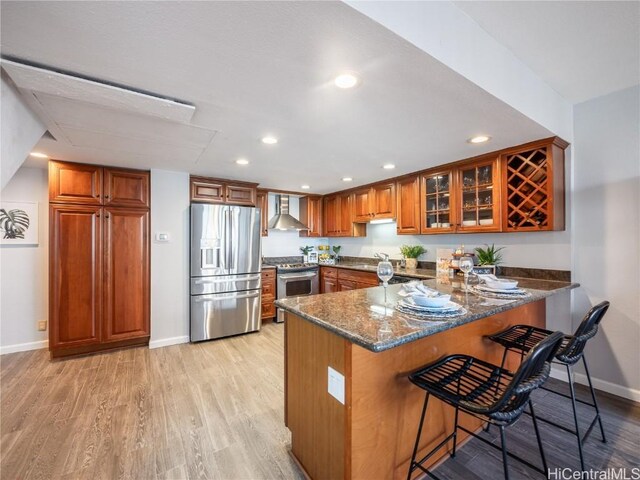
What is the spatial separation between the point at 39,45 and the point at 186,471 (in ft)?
7.46

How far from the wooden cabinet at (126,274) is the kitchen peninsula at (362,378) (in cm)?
258

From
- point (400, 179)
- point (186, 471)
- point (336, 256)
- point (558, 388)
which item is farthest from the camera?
point (336, 256)

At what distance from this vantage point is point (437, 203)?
334 centimetres

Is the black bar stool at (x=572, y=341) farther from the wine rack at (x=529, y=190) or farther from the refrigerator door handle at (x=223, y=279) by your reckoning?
the refrigerator door handle at (x=223, y=279)

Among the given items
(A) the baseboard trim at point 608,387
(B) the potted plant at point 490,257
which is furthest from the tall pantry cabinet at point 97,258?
(A) the baseboard trim at point 608,387

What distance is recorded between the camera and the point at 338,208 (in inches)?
196

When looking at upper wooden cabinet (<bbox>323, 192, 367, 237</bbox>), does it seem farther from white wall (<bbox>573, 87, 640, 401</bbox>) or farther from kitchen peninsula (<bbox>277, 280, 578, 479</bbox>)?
kitchen peninsula (<bbox>277, 280, 578, 479</bbox>)

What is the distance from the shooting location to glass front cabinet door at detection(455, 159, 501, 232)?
108 inches

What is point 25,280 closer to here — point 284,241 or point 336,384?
point 284,241

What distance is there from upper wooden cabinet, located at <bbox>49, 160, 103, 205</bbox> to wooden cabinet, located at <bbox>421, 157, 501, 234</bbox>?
12.7ft

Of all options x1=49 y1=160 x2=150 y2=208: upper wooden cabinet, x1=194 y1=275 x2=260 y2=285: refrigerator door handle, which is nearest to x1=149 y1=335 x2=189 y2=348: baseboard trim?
x1=194 y1=275 x2=260 y2=285: refrigerator door handle

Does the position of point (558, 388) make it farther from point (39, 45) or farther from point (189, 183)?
point (189, 183)

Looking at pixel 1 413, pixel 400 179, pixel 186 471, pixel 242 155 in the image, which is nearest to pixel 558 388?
pixel 400 179

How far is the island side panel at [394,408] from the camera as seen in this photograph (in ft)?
4.11
